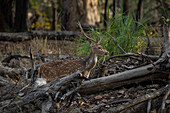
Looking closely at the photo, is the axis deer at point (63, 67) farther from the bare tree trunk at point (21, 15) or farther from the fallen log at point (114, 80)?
the bare tree trunk at point (21, 15)

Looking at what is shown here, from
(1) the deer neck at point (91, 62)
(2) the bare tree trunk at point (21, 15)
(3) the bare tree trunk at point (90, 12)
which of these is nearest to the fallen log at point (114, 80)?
(1) the deer neck at point (91, 62)

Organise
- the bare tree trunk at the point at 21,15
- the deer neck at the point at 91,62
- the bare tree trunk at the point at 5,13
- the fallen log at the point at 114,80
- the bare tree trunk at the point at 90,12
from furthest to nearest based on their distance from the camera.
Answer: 1. the bare tree trunk at the point at 90,12
2. the bare tree trunk at the point at 5,13
3. the bare tree trunk at the point at 21,15
4. the deer neck at the point at 91,62
5. the fallen log at the point at 114,80

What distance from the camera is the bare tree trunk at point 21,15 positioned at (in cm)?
1249

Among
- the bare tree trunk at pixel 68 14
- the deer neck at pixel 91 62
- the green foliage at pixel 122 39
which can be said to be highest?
the bare tree trunk at pixel 68 14

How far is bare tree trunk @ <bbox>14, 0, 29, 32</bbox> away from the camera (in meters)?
12.5

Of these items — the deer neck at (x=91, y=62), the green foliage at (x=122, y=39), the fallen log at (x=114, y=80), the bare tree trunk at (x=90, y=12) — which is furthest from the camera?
the bare tree trunk at (x=90, y=12)

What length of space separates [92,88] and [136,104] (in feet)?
3.61

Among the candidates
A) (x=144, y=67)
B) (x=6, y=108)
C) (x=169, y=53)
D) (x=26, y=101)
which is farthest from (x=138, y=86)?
(x=6, y=108)

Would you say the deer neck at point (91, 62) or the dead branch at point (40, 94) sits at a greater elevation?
the deer neck at point (91, 62)

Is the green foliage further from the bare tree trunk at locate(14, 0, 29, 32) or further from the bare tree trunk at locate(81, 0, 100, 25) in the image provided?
the bare tree trunk at locate(81, 0, 100, 25)

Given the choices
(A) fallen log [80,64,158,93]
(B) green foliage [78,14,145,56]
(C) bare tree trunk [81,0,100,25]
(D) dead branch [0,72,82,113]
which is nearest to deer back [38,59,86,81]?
(A) fallen log [80,64,158,93]

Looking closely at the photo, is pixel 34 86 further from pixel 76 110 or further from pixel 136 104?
pixel 136 104

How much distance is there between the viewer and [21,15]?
41.5 feet

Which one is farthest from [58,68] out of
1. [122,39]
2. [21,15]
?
[21,15]
